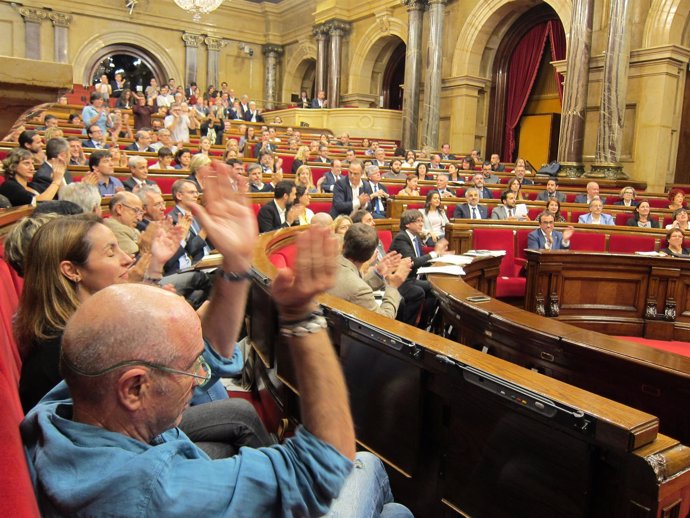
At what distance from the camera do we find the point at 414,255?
4.41 metres

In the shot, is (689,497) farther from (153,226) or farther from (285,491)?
(153,226)

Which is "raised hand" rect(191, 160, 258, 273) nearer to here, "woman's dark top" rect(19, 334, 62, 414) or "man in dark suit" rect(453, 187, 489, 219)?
"woman's dark top" rect(19, 334, 62, 414)

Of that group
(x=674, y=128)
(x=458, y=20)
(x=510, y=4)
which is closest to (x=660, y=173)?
(x=674, y=128)

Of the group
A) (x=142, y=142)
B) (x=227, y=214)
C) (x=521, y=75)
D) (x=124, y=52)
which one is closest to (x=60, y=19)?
(x=124, y=52)

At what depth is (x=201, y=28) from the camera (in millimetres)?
18719

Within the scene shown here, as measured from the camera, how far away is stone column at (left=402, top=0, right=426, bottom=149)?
43.1 feet

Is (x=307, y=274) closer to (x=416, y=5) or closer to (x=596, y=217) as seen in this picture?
(x=596, y=217)

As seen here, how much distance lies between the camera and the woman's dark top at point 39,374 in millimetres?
1315

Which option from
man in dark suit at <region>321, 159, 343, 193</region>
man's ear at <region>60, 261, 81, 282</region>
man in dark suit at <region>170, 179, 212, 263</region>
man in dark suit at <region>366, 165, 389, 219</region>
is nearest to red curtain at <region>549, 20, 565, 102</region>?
man in dark suit at <region>321, 159, 343, 193</region>

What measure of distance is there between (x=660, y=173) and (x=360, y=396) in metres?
9.73

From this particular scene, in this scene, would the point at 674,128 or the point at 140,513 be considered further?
the point at 674,128

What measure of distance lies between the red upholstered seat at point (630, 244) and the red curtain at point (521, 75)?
8659mm

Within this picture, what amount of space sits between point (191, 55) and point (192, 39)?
1.71ft

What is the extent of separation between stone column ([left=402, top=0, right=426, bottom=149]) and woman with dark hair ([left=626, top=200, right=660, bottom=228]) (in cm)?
786
